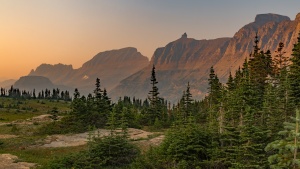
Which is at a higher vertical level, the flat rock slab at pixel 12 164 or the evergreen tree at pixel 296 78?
the evergreen tree at pixel 296 78

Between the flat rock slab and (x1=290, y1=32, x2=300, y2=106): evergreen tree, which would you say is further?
(x1=290, y1=32, x2=300, y2=106): evergreen tree

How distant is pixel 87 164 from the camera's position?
2392cm

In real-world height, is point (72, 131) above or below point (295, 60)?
below

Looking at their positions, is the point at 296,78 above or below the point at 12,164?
above

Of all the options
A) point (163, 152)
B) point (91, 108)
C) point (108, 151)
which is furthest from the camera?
point (91, 108)

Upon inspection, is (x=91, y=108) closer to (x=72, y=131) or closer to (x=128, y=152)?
(x=72, y=131)

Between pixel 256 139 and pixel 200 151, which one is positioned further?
pixel 200 151

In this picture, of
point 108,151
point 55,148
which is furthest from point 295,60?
point 55,148

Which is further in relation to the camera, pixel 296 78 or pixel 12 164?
pixel 296 78

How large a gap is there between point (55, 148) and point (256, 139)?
2559 cm

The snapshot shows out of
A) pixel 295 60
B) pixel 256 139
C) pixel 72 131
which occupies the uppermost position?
pixel 295 60

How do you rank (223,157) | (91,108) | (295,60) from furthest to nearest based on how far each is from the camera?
(91,108)
(295,60)
(223,157)

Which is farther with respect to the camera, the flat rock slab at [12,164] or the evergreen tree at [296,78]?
the evergreen tree at [296,78]

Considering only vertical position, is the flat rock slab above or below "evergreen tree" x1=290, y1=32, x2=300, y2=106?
below
